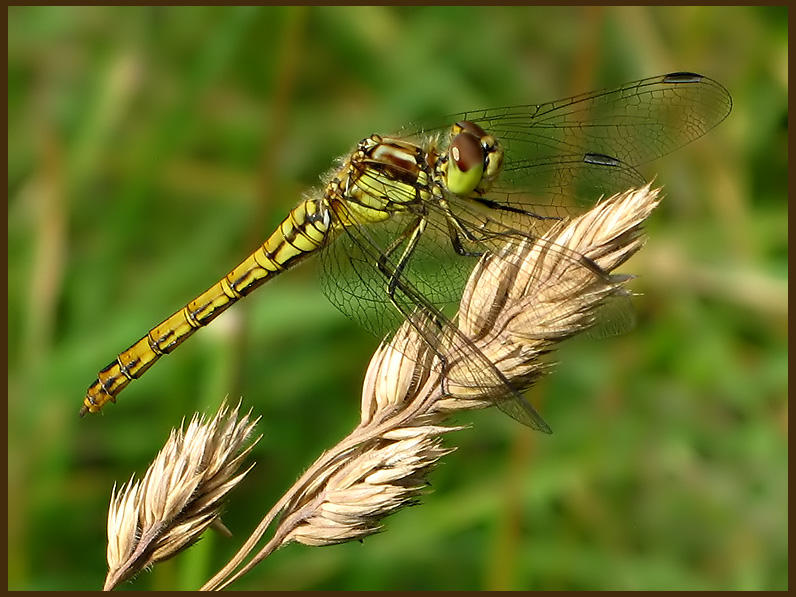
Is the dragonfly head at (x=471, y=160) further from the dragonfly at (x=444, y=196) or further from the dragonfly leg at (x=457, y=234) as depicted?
the dragonfly leg at (x=457, y=234)

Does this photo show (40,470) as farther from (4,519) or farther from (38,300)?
(38,300)

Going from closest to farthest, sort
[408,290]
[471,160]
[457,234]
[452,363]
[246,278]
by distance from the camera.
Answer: [452,363] < [408,290] < [457,234] < [471,160] < [246,278]

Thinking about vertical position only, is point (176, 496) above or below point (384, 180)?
below

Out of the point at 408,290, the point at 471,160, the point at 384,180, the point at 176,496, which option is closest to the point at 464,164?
the point at 471,160

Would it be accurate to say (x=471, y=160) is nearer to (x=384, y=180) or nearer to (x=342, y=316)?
(x=384, y=180)

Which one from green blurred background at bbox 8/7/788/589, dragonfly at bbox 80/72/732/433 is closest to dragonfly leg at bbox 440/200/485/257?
dragonfly at bbox 80/72/732/433

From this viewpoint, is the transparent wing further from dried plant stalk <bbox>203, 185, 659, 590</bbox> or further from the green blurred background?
the green blurred background
